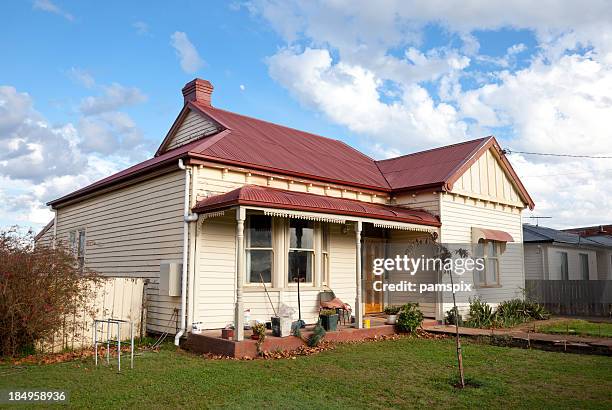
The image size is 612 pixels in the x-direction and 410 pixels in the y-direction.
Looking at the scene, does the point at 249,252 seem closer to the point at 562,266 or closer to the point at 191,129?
the point at 191,129

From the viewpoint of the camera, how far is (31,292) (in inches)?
376

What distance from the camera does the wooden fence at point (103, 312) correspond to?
10711 mm

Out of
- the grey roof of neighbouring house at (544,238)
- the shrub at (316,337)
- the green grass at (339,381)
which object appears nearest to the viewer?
the green grass at (339,381)

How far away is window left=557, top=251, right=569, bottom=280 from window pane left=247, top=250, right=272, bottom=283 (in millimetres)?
15414

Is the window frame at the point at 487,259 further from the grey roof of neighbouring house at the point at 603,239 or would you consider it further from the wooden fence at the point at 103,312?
the grey roof of neighbouring house at the point at 603,239

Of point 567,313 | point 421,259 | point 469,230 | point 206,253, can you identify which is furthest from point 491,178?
point 206,253

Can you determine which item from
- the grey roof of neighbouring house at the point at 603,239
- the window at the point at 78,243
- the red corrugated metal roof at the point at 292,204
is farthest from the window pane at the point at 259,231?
the grey roof of neighbouring house at the point at 603,239

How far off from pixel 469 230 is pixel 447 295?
2482 millimetres

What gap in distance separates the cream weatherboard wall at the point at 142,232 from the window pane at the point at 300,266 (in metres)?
2.84

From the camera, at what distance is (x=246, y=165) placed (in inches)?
487

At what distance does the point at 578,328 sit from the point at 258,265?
9430mm

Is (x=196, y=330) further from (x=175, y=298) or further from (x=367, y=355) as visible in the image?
(x=367, y=355)

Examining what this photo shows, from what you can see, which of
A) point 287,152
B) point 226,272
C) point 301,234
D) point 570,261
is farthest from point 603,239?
point 226,272

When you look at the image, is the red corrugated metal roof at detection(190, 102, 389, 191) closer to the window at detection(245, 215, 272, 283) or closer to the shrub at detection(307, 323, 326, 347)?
the window at detection(245, 215, 272, 283)
